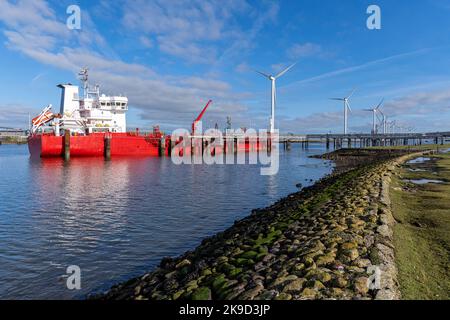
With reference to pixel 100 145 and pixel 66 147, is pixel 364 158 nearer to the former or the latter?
pixel 100 145

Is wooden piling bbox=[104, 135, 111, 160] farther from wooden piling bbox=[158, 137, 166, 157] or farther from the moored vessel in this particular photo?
wooden piling bbox=[158, 137, 166, 157]

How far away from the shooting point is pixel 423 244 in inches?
392

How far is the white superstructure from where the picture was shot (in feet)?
217

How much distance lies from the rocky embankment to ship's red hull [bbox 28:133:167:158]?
184 feet

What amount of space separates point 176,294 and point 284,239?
4.31 m

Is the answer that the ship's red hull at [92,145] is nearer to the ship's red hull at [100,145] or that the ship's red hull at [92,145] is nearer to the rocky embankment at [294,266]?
the ship's red hull at [100,145]

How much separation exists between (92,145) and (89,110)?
8.64 metres

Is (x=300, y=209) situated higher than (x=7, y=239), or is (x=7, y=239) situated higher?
(x=300, y=209)

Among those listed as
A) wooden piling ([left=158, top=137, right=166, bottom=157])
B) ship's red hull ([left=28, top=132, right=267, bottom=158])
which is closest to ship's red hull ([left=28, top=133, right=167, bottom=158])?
ship's red hull ([left=28, top=132, right=267, bottom=158])

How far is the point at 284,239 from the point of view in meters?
10.4

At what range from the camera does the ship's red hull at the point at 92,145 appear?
59.7 meters
